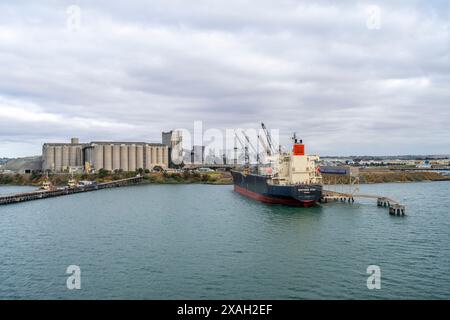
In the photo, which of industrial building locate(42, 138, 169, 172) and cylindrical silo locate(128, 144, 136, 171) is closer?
industrial building locate(42, 138, 169, 172)

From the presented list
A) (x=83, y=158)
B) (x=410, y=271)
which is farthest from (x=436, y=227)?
(x=83, y=158)

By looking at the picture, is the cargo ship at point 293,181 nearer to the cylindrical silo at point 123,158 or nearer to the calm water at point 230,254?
the calm water at point 230,254

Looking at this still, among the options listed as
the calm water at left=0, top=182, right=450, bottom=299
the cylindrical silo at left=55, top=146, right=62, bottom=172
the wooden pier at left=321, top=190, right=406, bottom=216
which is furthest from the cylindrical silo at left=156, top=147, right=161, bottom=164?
the calm water at left=0, top=182, right=450, bottom=299

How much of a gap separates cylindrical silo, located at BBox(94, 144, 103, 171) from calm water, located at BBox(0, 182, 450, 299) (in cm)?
10436

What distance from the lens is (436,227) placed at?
35.9 metres

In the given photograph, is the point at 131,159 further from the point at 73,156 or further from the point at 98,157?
the point at 73,156

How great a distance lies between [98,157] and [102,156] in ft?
5.99

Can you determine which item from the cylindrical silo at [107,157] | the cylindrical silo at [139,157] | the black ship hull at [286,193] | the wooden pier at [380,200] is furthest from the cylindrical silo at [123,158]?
the wooden pier at [380,200]

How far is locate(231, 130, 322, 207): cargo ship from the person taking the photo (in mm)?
49312

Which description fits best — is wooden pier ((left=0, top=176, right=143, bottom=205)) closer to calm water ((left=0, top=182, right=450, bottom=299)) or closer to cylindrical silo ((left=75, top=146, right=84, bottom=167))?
calm water ((left=0, top=182, right=450, bottom=299))

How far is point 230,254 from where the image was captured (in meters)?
27.0

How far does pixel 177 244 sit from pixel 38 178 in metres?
118

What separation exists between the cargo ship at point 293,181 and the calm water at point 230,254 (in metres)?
3.13
